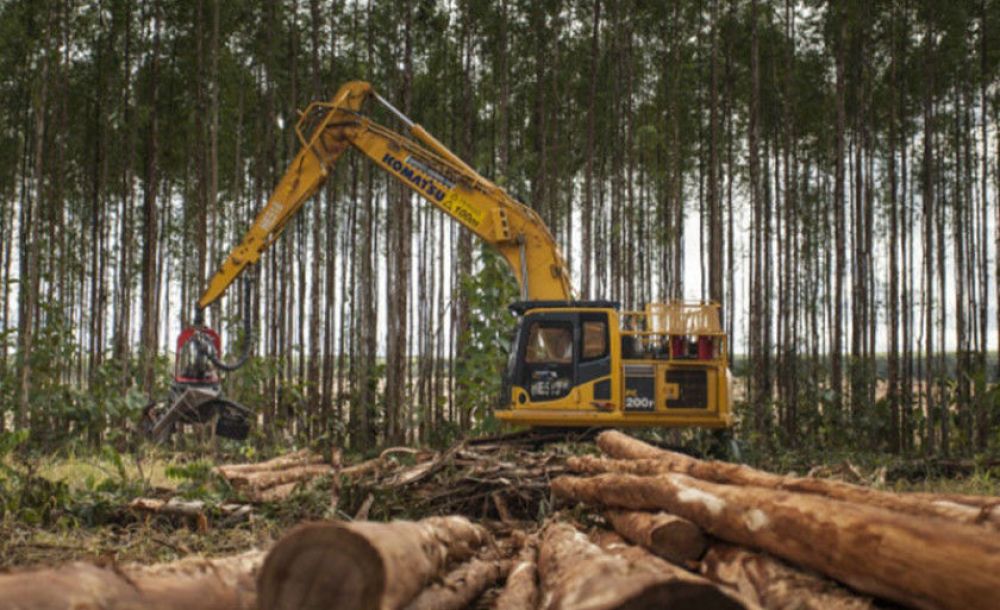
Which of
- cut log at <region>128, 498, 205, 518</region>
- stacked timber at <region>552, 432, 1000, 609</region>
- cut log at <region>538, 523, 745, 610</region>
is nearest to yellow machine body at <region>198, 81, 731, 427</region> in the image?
cut log at <region>128, 498, 205, 518</region>

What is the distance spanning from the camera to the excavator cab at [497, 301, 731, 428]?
10.3 m

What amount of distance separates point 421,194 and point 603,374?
3.62 m

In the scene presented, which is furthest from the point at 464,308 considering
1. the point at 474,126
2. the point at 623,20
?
the point at 623,20

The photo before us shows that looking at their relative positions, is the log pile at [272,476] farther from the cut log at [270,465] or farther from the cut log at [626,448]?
the cut log at [626,448]

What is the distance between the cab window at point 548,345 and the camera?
1043 centimetres

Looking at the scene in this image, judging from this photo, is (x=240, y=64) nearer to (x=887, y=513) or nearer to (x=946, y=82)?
(x=946, y=82)

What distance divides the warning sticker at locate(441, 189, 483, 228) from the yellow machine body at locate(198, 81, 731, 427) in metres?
0.01

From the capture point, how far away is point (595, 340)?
1032 cm

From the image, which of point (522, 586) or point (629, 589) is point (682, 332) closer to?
point (522, 586)

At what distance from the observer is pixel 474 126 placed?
74.1 ft

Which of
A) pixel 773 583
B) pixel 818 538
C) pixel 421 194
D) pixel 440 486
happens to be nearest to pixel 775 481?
pixel 773 583

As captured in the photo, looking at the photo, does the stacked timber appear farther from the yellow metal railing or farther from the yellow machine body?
the yellow metal railing

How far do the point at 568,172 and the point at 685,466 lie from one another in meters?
18.9

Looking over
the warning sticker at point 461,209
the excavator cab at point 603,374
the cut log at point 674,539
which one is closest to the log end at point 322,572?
the cut log at point 674,539
